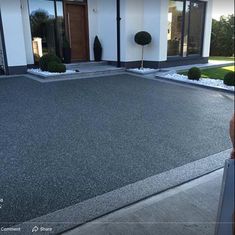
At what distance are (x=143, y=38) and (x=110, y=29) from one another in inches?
60.6

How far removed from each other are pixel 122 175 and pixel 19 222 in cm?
110

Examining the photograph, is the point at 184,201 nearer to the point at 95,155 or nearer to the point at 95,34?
the point at 95,155

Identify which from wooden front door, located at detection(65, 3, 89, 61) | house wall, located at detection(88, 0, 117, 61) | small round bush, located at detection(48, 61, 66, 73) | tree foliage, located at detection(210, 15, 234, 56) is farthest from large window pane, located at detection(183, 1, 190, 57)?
tree foliage, located at detection(210, 15, 234, 56)

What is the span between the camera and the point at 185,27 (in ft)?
34.8

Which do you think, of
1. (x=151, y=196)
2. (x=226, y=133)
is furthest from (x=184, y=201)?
(x=226, y=133)

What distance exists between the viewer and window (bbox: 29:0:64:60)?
9297 mm

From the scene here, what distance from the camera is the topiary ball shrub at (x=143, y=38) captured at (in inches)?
372

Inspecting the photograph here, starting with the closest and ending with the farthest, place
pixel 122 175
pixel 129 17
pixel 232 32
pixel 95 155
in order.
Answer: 1. pixel 122 175
2. pixel 95 155
3. pixel 129 17
4. pixel 232 32

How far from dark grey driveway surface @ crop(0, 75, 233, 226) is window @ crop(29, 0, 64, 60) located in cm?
330

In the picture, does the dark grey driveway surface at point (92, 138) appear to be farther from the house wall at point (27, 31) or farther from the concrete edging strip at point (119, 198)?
the house wall at point (27, 31)

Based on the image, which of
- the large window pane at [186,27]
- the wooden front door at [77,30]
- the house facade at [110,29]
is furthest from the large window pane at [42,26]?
the large window pane at [186,27]

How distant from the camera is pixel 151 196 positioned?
238cm

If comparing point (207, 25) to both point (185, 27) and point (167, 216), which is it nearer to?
point (185, 27)

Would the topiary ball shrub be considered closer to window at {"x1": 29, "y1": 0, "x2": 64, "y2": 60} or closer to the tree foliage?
window at {"x1": 29, "y1": 0, "x2": 64, "y2": 60}
